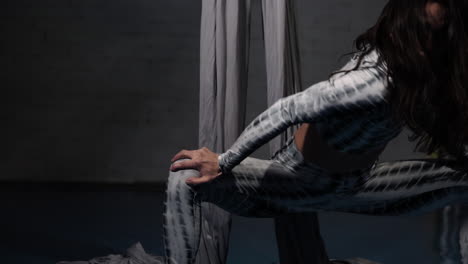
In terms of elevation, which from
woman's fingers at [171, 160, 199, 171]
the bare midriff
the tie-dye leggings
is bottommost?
the tie-dye leggings

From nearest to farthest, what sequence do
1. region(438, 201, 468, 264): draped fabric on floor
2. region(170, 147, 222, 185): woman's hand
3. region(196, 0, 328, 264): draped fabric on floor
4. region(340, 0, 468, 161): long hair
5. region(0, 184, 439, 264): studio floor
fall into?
1. region(340, 0, 468, 161): long hair
2. region(170, 147, 222, 185): woman's hand
3. region(438, 201, 468, 264): draped fabric on floor
4. region(196, 0, 328, 264): draped fabric on floor
5. region(0, 184, 439, 264): studio floor

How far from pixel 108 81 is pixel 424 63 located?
3893 millimetres

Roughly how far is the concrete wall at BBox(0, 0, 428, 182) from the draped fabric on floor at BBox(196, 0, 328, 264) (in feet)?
9.30

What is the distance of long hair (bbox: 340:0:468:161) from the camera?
3.60 feet

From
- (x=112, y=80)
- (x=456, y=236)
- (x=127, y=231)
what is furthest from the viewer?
(x=112, y=80)

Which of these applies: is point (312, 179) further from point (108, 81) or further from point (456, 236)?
point (108, 81)

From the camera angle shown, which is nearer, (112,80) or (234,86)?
(234,86)

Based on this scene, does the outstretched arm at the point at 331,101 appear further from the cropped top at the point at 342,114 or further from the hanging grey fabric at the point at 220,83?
the hanging grey fabric at the point at 220,83

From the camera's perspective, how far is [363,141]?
1237mm

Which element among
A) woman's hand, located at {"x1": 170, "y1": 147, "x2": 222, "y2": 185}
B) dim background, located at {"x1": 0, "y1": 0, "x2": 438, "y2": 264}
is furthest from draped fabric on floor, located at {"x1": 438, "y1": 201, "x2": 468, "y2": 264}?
dim background, located at {"x1": 0, "y1": 0, "x2": 438, "y2": 264}

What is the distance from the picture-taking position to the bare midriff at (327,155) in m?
1.27

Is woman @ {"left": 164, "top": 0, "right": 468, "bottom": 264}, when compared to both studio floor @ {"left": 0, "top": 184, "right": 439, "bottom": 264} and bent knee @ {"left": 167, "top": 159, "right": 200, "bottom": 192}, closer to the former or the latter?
bent knee @ {"left": 167, "top": 159, "right": 200, "bottom": 192}

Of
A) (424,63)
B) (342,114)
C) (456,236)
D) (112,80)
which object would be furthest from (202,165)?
(112,80)

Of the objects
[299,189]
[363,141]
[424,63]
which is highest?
[424,63]
